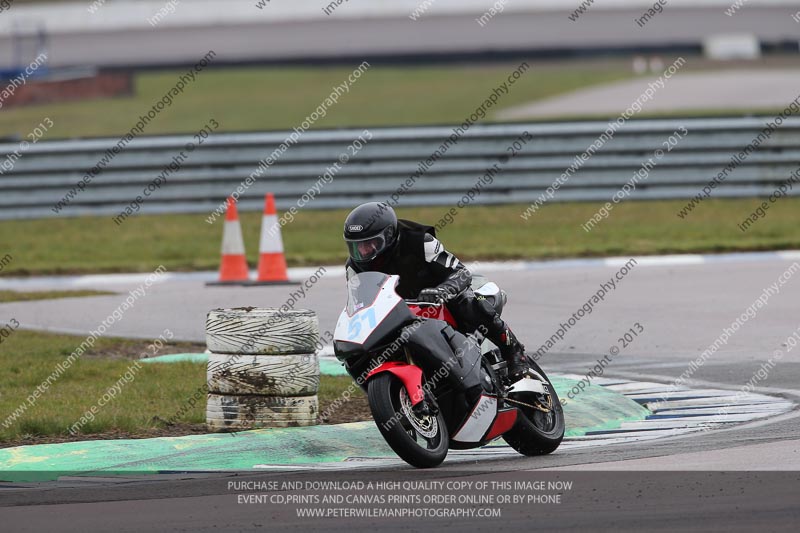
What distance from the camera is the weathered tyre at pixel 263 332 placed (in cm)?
849

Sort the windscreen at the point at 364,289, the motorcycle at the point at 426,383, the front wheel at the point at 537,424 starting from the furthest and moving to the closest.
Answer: the front wheel at the point at 537,424 < the windscreen at the point at 364,289 < the motorcycle at the point at 426,383

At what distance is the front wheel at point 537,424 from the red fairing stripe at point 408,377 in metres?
0.77

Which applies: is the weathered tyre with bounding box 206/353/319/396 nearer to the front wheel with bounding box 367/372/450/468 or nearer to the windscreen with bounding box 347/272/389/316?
the windscreen with bounding box 347/272/389/316

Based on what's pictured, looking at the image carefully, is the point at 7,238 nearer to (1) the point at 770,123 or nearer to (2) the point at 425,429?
(1) the point at 770,123

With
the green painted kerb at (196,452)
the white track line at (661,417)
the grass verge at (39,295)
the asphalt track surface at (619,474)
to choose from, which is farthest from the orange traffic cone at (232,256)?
the green painted kerb at (196,452)

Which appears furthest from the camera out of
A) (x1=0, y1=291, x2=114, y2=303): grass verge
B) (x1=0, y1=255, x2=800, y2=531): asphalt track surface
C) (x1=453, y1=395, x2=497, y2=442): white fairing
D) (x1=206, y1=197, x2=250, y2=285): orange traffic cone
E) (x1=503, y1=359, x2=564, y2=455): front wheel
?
(x1=206, y1=197, x2=250, y2=285): orange traffic cone

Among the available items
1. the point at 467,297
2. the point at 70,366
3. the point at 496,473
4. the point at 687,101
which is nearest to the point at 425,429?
the point at 496,473

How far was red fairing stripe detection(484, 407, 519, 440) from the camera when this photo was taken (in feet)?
25.1

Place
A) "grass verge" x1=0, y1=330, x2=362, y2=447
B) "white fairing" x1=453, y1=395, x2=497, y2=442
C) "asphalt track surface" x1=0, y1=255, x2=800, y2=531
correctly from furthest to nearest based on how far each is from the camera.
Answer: "grass verge" x1=0, y1=330, x2=362, y2=447 < "white fairing" x1=453, y1=395, x2=497, y2=442 < "asphalt track surface" x1=0, y1=255, x2=800, y2=531

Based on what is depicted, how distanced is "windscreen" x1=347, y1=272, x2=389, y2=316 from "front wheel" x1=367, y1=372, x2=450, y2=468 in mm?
438

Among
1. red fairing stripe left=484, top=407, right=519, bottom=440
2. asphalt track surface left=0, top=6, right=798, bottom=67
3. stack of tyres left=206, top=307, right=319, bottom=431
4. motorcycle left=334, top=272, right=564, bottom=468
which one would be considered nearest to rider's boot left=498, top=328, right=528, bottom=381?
motorcycle left=334, top=272, right=564, bottom=468

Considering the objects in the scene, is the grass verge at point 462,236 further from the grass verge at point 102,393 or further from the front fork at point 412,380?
the front fork at point 412,380

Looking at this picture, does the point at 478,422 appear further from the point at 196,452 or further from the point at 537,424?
the point at 196,452

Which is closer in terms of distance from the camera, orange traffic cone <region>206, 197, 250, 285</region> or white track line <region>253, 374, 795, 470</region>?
white track line <region>253, 374, 795, 470</region>
